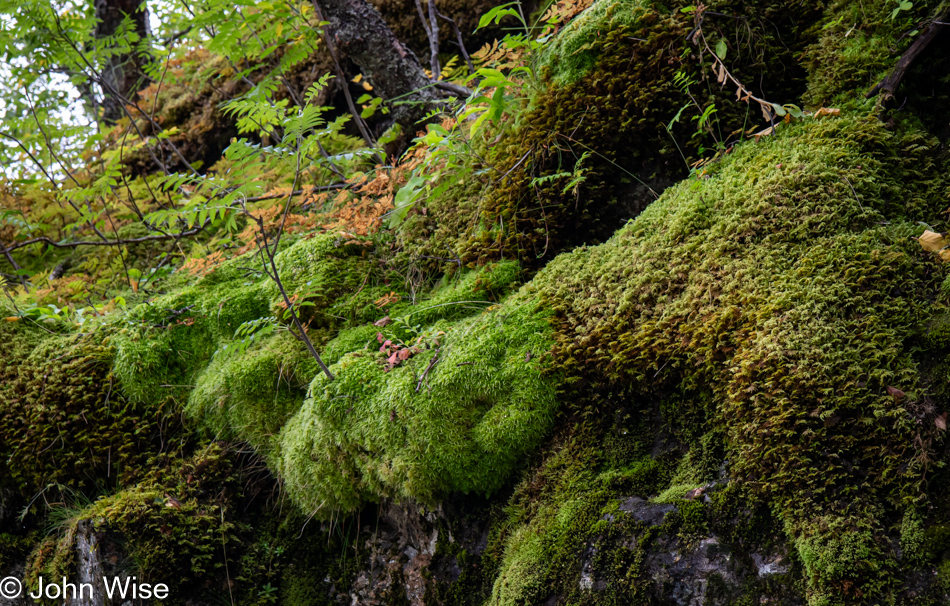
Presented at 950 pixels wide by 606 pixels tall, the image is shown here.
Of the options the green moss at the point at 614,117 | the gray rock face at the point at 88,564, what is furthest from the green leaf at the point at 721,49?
the gray rock face at the point at 88,564

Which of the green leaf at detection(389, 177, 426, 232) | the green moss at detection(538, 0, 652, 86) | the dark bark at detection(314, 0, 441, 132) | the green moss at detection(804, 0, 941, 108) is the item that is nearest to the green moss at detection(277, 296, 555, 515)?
the green leaf at detection(389, 177, 426, 232)

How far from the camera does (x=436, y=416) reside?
2.72m

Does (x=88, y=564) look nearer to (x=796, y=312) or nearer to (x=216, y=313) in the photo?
(x=216, y=313)

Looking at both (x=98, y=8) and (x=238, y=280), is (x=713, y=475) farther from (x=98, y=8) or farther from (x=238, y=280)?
(x=98, y=8)

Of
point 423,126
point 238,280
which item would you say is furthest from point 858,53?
point 238,280

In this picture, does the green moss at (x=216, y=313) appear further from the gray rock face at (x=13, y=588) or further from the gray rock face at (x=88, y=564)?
the gray rock face at (x=13, y=588)

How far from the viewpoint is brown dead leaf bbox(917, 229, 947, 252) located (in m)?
2.05

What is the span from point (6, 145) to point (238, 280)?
18.8 ft

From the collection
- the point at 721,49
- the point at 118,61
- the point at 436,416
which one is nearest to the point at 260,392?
the point at 436,416

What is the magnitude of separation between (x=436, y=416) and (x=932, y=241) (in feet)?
6.97

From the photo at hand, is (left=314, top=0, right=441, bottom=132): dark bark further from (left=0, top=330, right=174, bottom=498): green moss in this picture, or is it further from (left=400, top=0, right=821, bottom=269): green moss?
(left=0, top=330, right=174, bottom=498): green moss

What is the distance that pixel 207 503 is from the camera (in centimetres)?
352
